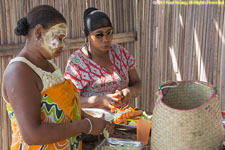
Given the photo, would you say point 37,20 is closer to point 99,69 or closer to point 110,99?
point 110,99

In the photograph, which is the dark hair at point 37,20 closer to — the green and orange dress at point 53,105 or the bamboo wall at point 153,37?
the green and orange dress at point 53,105

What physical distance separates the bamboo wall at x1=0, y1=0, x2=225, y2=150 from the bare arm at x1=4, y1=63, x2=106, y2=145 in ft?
5.58

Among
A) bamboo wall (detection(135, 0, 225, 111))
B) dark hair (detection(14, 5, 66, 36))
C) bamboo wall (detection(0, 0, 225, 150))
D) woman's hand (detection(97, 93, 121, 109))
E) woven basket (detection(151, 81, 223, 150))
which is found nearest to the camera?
woven basket (detection(151, 81, 223, 150))

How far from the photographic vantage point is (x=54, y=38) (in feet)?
5.26

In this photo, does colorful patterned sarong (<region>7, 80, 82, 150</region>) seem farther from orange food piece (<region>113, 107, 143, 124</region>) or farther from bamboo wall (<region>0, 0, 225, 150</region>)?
bamboo wall (<region>0, 0, 225, 150</region>)

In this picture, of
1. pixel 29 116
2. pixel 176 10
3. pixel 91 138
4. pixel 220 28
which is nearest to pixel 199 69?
pixel 220 28

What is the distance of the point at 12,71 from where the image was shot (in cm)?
143

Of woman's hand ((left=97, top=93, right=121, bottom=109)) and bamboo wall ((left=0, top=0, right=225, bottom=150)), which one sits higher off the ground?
bamboo wall ((left=0, top=0, right=225, bottom=150))

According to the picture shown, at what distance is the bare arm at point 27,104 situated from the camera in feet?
4.55

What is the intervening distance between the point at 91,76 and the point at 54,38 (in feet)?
3.96

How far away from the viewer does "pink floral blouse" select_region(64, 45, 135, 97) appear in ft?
9.00

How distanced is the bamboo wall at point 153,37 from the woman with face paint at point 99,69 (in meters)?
0.73

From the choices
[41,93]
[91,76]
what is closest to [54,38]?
[41,93]

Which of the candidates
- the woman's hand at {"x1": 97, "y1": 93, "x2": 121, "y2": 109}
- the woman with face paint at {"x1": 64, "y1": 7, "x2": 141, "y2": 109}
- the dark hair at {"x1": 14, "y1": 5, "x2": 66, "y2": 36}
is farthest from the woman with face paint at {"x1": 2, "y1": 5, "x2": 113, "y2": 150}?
the woman with face paint at {"x1": 64, "y1": 7, "x2": 141, "y2": 109}
